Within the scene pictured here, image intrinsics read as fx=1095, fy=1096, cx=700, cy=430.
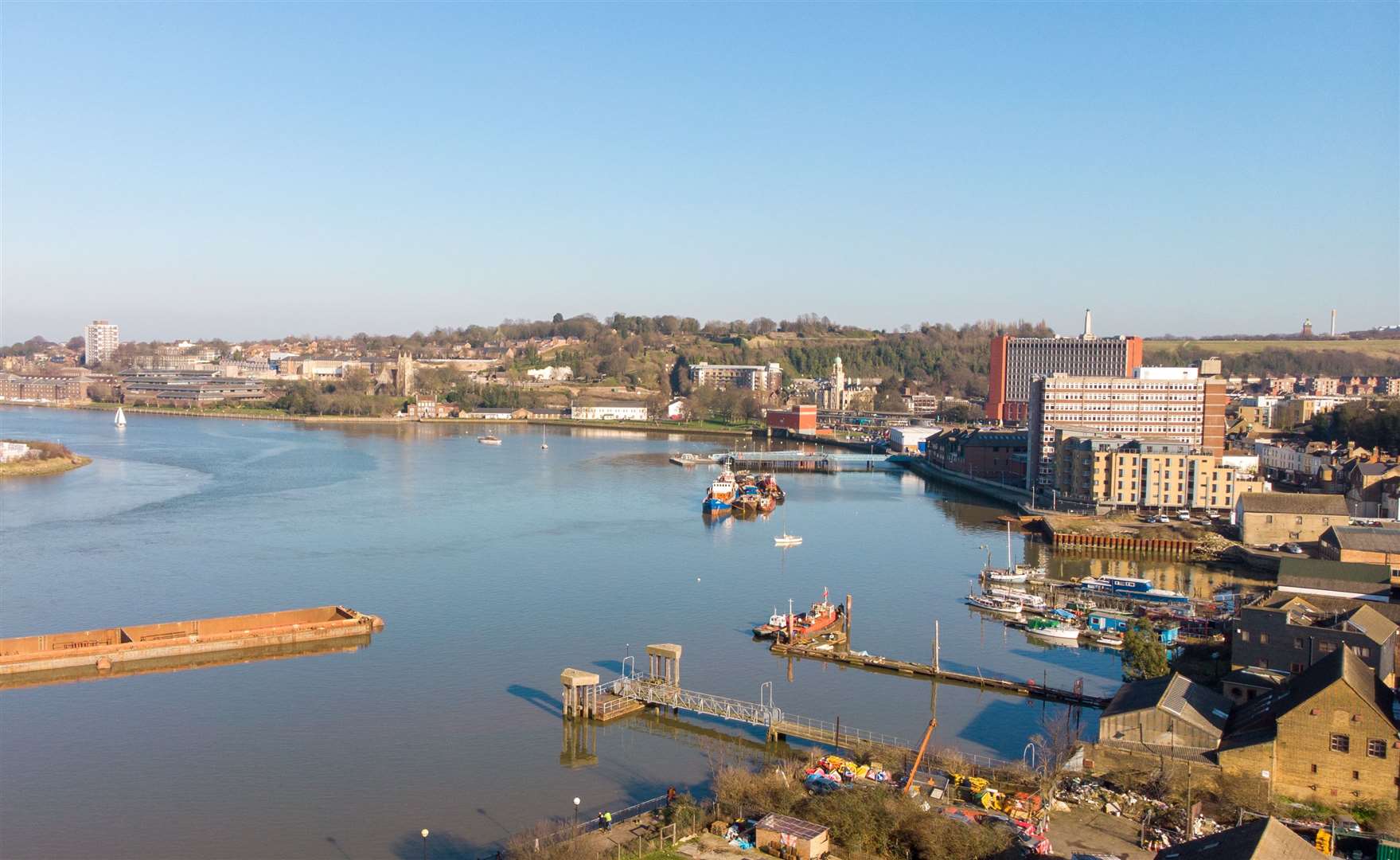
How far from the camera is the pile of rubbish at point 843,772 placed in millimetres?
7000

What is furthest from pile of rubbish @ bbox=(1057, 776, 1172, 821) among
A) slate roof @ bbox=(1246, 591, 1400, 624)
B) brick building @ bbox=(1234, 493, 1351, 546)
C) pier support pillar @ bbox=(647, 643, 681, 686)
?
brick building @ bbox=(1234, 493, 1351, 546)

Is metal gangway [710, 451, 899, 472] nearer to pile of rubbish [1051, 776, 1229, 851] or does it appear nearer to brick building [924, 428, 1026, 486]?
brick building [924, 428, 1026, 486]

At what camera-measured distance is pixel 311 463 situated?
1132 inches

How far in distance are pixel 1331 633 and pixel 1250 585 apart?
267 inches

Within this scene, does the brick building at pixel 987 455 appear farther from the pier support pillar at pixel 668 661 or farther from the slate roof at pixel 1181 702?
the slate roof at pixel 1181 702

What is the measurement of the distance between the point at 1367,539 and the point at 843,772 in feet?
32.6

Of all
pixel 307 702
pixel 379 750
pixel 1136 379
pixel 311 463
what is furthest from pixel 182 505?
pixel 1136 379

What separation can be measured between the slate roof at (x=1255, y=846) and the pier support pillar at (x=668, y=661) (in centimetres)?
501

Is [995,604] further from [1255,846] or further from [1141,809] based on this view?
[1255,846]

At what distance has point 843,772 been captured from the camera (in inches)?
281

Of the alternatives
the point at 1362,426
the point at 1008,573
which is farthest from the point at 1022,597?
the point at 1362,426

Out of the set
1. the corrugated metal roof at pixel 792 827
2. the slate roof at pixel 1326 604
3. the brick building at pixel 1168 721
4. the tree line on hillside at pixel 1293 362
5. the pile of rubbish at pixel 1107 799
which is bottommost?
the pile of rubbish at pixel 1107 799

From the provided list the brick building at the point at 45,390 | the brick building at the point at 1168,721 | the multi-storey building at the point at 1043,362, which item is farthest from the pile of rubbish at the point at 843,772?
the brick building at the point at 45,390

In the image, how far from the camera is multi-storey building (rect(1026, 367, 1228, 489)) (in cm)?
2411
